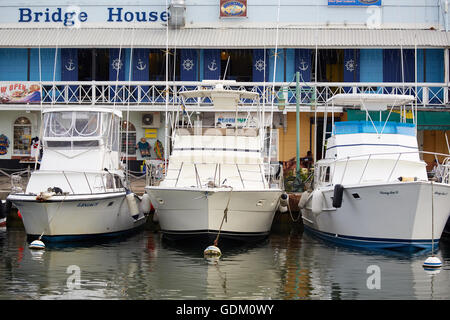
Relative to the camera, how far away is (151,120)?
28.6 meters

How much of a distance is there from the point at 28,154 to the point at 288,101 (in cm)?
1231

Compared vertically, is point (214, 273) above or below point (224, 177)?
below

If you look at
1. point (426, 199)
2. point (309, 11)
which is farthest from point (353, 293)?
point (309, 11)

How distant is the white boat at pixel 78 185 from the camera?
17172 mm

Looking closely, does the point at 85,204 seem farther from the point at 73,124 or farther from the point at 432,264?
the point at 432,264

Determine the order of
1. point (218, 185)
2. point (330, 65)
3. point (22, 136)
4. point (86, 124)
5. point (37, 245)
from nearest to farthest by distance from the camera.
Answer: point (37, 245), point (218, 185), point (86, 124), point (22, 136), point (330, 65)

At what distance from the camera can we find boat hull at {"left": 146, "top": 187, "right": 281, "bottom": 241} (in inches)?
634

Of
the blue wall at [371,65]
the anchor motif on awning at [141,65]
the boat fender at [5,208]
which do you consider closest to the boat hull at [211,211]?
the boat fender at [5,208]

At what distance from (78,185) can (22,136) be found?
12.2 metres

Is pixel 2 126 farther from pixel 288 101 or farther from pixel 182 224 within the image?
pixel 182 224

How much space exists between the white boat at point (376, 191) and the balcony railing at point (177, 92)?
630 centimetres

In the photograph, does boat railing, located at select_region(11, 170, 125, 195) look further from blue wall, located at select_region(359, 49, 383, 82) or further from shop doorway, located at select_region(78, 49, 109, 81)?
blue wall, located at select_region(359, 49, 383, 82)

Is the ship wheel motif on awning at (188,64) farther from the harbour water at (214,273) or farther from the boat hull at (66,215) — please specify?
the harbour water at (214,273)

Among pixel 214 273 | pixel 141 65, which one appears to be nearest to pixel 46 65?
pixel 141 65
